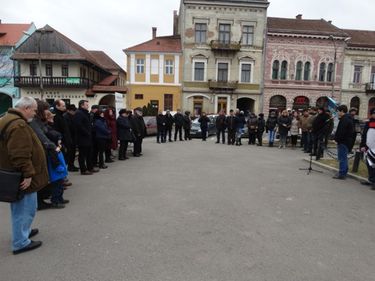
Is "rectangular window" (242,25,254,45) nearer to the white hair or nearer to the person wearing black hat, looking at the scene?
the person wearing black hat

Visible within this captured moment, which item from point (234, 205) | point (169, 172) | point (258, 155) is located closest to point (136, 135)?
point (169, 172)

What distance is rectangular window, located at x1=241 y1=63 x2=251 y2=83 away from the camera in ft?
115

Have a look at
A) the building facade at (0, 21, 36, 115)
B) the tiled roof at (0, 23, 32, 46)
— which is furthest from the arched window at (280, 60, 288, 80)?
the tiled roof at (0, 23, 32, 46)

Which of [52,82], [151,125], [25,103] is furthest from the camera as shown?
[52,82]

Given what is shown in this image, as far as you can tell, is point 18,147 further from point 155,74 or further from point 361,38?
point 361,38

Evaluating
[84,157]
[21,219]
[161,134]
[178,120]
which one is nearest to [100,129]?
[84,157]

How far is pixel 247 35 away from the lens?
34719mm

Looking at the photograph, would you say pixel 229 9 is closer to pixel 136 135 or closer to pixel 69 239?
pixel 136 135

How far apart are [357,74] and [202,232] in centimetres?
3808

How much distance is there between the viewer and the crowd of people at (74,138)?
372cm

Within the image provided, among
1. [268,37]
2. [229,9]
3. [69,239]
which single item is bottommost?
[69,239]

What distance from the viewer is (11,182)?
3629mm

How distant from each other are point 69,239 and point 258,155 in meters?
9.52

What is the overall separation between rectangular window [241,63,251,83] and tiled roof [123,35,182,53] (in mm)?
7378
